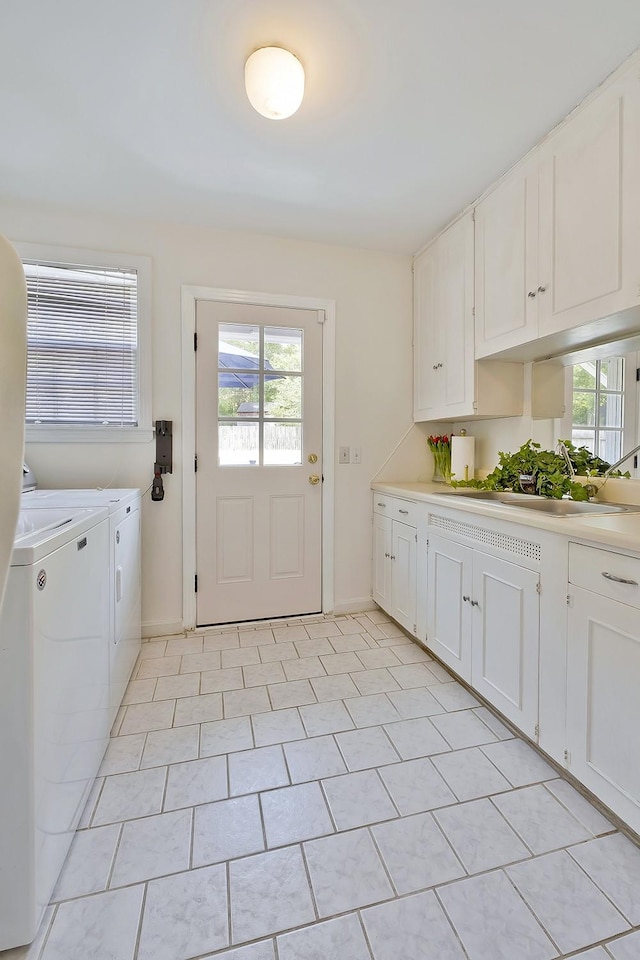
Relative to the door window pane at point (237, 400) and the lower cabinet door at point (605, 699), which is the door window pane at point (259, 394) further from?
the lower cabinet door at point (605, 699)

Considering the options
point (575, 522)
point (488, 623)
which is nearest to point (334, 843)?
point (488, 623)

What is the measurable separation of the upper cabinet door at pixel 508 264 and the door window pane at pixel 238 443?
1.40m

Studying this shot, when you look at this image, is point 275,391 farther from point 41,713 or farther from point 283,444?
point 41,713

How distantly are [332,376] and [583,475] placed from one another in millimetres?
1563

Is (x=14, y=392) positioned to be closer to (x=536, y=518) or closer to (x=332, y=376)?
(x=536, y=518)

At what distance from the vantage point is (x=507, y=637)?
1670 millimetres

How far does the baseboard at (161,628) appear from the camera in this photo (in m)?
2.61

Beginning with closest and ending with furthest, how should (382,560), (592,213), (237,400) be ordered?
1. (592,213)
2. (237,400)
3. (382,560)

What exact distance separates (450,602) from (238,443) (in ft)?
5.08

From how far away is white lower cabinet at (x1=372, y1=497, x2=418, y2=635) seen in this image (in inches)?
96.5

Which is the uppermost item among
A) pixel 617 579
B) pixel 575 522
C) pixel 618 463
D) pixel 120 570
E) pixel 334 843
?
pixel 618 463

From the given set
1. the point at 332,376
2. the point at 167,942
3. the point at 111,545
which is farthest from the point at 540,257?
the point at 167,942

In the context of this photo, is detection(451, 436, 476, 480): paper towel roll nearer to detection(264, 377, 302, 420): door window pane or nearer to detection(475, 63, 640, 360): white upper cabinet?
detection(475, 63, 640, 360): white upper cabinet

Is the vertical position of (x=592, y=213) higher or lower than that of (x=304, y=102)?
lower
